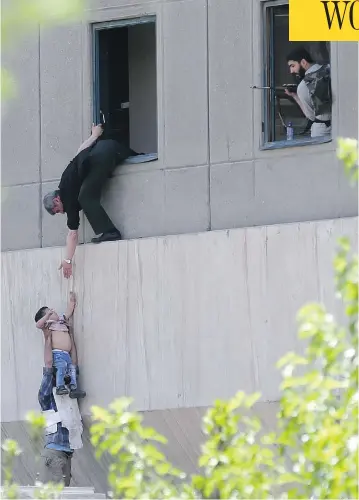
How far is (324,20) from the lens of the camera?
15.4 m

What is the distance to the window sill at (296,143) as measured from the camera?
1542cm

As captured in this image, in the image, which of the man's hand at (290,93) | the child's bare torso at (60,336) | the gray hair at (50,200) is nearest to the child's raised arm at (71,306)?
the child's bare torso at (60,336)

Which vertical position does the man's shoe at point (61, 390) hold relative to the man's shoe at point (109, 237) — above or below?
below

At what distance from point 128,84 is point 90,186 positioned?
1.18 m

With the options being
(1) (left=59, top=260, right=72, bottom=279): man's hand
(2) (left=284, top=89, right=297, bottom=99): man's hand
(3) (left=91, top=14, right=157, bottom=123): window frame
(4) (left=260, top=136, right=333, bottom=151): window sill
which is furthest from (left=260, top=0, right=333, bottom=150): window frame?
(1) (left=59, top=260, right=72, bottom=279): man's hand

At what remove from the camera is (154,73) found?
16891 mm

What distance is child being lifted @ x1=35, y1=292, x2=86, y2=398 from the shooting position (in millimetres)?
16516

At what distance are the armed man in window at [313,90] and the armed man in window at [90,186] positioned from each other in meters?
1.82

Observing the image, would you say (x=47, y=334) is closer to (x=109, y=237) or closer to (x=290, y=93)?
(x=109, y=237)

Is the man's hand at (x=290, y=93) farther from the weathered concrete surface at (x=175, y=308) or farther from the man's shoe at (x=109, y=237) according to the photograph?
the man's shoe at (x=109, y=237)

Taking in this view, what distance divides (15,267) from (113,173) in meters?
1.45

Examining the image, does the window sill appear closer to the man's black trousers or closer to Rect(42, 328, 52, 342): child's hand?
the man's black trousers

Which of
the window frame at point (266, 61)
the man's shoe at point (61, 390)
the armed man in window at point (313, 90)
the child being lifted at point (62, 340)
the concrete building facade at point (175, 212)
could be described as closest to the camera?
the concrete building facade at point (175, 212)

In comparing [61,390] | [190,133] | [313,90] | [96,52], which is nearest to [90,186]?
[190,133]
